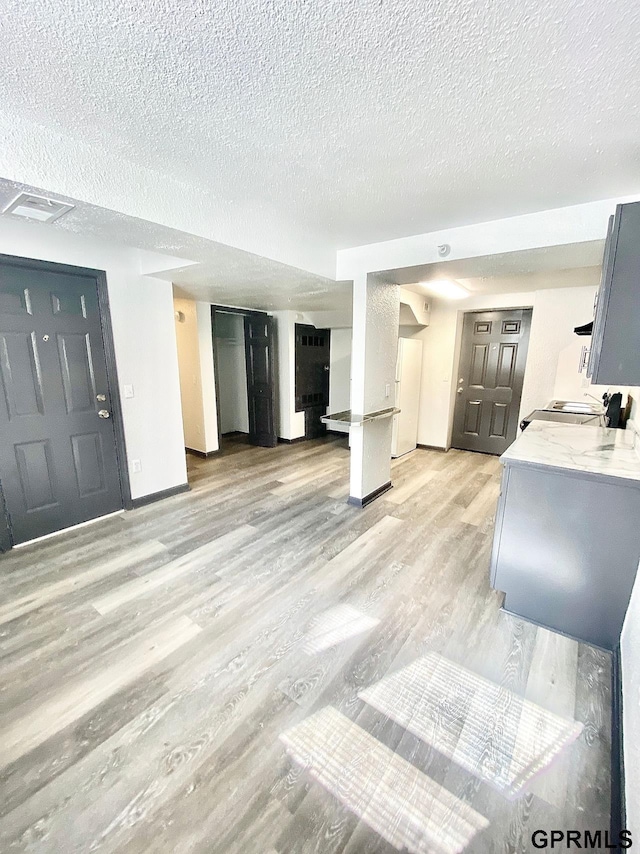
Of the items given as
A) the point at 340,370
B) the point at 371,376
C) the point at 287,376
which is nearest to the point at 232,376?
the point at 287,376

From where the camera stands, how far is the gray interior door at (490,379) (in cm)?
472

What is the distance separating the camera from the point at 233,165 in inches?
64.8

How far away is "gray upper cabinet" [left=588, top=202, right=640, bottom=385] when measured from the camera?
4.66 feet

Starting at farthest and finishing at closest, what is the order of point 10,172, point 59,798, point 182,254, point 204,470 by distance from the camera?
point 204,470 → point 182,254 → point 10,172 → point 59,798

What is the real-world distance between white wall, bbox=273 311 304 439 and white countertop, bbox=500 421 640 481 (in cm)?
353

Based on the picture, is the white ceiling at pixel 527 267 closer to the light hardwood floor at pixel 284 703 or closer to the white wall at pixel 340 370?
the light hardwood floor at pixel 284 703

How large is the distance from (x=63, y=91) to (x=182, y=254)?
110cm

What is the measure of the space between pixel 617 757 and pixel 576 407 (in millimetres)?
3297

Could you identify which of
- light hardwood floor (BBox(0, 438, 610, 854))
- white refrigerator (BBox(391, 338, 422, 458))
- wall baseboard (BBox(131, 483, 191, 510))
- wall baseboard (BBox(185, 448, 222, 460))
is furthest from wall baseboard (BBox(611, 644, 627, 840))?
wall baseboard (BBox(185, 448, 222, 460))

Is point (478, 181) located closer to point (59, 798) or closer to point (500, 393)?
point (59, 798)

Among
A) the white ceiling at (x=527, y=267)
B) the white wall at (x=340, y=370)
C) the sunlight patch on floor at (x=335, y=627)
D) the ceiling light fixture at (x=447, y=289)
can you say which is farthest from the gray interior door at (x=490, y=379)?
the sunlight patch on floor at (x=335, y=627)

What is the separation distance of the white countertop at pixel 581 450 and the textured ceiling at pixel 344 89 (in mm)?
1371

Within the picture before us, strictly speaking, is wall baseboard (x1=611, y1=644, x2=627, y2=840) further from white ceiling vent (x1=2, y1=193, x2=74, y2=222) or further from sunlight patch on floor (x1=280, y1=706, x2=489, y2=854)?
white ceiling vent (x1=2, y1=193, x2=74, y2=222)

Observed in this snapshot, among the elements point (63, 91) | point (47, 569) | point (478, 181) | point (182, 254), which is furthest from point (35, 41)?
point (47, 569)
